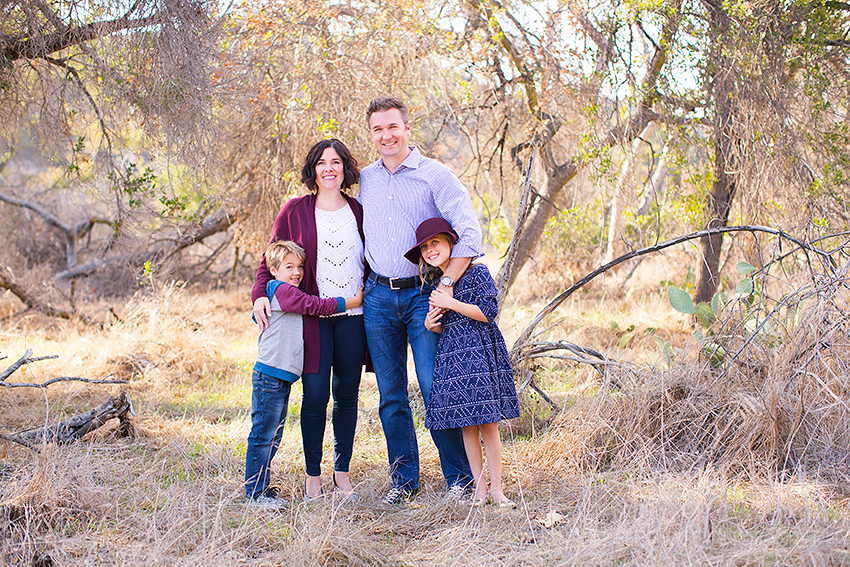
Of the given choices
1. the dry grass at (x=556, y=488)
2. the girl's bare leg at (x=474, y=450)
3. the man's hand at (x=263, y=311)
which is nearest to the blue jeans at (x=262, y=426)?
the dry grass at (x=556, y=488)

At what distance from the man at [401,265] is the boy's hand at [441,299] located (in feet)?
0.18

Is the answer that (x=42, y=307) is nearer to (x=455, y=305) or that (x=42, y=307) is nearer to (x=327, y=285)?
(x=327, y=285)

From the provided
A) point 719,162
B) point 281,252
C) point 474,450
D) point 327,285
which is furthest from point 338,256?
point 719,162

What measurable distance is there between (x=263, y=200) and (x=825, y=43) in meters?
5.07

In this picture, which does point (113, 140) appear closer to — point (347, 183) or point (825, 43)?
point (347, 183)

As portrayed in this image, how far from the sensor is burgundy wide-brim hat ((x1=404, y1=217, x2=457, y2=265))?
3000mm

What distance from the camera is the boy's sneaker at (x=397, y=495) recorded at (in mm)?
3192

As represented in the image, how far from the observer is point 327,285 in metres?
3.22

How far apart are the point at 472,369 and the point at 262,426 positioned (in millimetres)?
1030

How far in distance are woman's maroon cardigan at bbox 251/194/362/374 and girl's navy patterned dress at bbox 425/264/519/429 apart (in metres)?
0.55

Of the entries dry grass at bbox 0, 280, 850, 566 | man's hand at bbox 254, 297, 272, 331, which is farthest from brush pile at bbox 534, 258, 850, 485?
man's hand at bbox 254, 297, 272, 331

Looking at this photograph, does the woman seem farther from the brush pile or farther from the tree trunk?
the tree trunk

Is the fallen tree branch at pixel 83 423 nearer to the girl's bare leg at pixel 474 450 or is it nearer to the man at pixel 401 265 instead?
the man at pixel 401 265

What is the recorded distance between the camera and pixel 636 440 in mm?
3504
